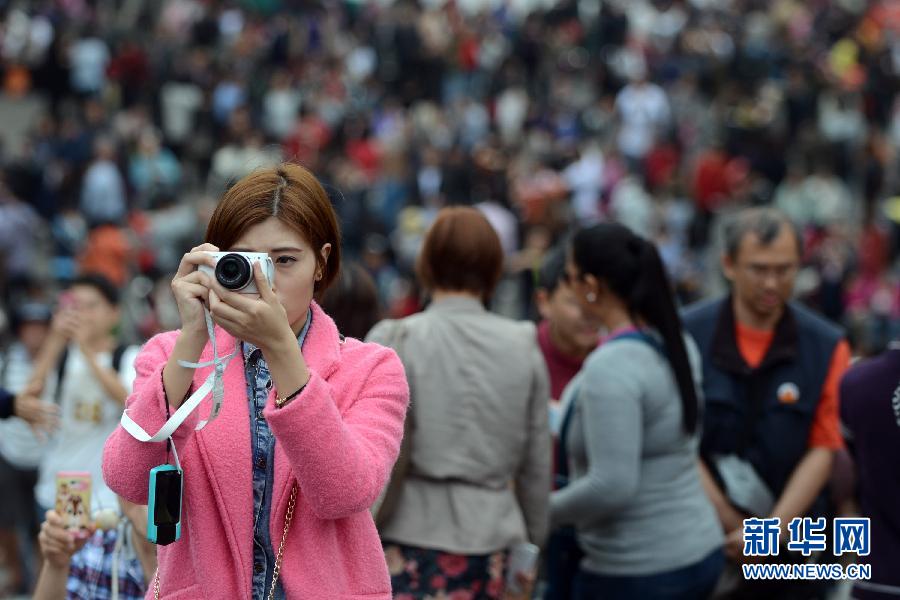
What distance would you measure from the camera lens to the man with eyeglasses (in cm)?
256

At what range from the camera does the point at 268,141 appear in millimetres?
18484

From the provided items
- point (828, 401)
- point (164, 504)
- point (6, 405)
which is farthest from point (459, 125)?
point (164, 504)

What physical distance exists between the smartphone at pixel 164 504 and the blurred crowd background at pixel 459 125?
876 centimetres

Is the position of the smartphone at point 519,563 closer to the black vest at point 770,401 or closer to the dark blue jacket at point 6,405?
the black vest at point 770,401

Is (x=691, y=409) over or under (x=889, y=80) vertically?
under

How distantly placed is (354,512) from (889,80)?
18.0 m

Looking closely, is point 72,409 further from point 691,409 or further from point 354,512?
point 354,512

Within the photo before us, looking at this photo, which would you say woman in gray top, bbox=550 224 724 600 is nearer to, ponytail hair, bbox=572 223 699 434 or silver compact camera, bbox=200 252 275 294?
ponytail hair, bbox=572 223 699 434

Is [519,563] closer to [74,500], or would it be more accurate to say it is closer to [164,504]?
[74,500]

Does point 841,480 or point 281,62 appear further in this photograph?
point 281,62

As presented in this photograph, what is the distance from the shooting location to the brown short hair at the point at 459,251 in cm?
403

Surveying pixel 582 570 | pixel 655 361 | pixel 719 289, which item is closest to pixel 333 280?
pixel 655 361

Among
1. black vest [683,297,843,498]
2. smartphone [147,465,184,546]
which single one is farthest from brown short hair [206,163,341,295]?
black vest [683,297,843,498]

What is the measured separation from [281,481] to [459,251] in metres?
1.72
